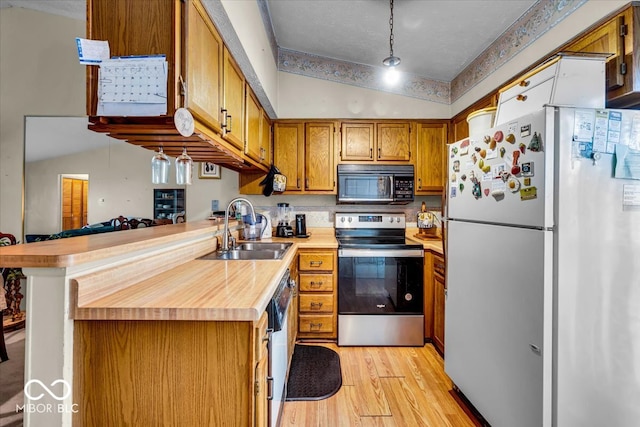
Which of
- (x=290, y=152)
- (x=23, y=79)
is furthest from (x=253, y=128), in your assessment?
(x=23, y=79)

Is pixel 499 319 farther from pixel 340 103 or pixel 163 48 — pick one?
pixel 340 103

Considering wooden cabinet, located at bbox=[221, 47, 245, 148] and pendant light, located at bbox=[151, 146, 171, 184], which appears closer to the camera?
pendant light, located at bbox=[151, 146, 171, 184]

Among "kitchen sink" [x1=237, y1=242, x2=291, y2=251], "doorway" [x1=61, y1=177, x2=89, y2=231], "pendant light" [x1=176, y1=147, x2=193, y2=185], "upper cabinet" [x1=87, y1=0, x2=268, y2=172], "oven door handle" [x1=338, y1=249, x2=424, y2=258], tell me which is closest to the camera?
"upper cabinet" [x1=87, y1=0, x2=268, y2=172]

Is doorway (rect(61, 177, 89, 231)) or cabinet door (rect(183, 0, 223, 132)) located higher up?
cabinet door (rect(183, 0, 223, 132))

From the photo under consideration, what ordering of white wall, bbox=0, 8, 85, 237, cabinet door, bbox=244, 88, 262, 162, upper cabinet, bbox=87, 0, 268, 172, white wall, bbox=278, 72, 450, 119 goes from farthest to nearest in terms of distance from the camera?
white wall, bbox=0, 8, 85, 237, white wall, bbox=278, 72, 450, 119, cabinet door, bbox=244, 88, 262, 162, upper cabinet, bbox=87, 0, 268, 172

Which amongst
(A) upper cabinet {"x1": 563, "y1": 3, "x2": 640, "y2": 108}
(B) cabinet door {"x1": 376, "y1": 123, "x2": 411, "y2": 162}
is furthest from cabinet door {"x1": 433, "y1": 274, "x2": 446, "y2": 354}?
(A) upper cabinet {"x1": 563, "y1": 3, "x2": 640, "y2": 108}

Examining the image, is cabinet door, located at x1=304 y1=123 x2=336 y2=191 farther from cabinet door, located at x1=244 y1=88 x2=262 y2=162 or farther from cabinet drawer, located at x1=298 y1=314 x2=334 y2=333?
cabinet drawer, located at x1=298 y1=314 x2=334 y2=333

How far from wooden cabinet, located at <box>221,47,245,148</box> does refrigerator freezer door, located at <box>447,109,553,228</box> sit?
4.74ft

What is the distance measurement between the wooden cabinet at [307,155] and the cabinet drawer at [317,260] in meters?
0.75

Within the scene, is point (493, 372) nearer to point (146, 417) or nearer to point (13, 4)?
point (146, 417)

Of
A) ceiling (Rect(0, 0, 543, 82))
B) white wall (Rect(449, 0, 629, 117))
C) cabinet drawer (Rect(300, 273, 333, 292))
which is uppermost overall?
ceiling (Rect(0, 0, 543, 82))

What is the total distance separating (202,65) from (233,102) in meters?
0.49

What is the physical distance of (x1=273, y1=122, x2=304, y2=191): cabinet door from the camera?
10.2 ft

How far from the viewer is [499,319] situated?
152cm
